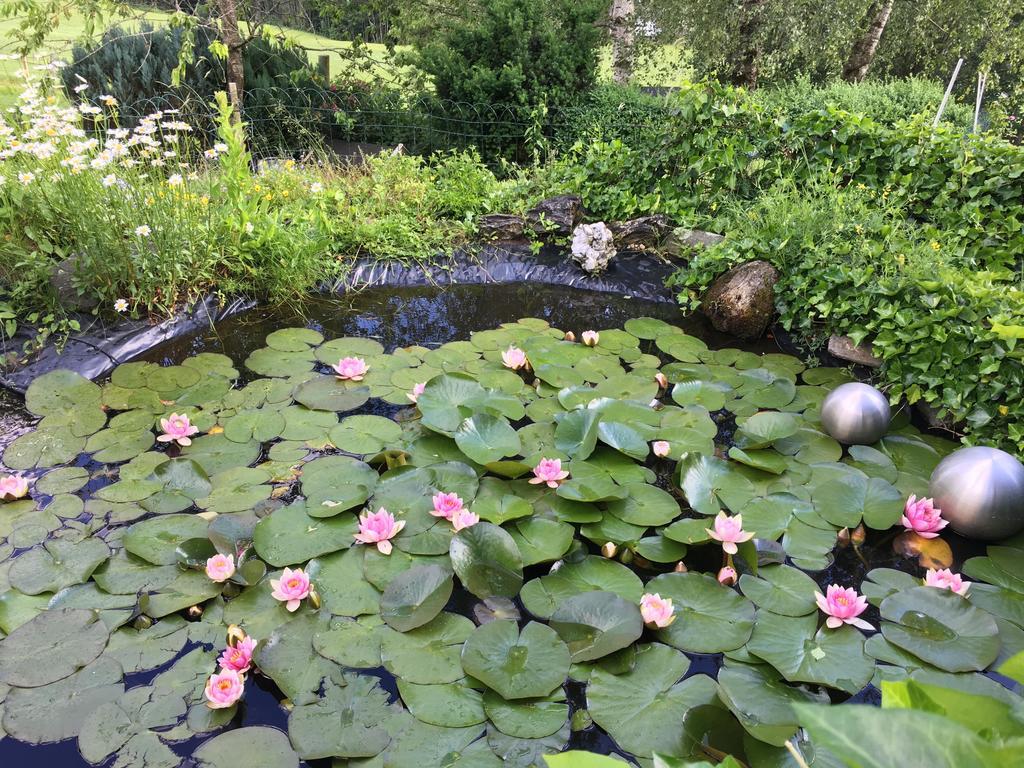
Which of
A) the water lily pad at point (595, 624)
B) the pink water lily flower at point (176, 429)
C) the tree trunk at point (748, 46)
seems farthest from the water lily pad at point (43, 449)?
the tree trunk at point (748, 46)

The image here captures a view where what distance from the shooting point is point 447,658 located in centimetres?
190

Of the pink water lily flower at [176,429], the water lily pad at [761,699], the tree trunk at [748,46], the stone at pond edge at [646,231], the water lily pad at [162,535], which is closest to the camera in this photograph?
the water lily pad at [761,699]

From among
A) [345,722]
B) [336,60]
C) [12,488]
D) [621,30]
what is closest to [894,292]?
[345,722]

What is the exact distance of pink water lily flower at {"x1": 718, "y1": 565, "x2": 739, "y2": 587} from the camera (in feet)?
7.13

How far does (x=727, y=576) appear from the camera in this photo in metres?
2.18

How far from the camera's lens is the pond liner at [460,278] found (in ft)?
11.9

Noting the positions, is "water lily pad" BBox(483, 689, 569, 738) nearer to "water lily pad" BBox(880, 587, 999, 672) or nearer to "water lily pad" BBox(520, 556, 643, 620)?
"water lily pad" BBox(520, 556, 643, 620)

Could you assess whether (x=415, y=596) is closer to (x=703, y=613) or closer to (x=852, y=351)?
(x=703, y=613)

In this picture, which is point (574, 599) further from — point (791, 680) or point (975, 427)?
point (975, 427)

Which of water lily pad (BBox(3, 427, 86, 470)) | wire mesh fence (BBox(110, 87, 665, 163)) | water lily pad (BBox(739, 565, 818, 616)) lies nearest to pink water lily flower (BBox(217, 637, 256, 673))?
water lily pad (BBox(3, 427, 86, 470))

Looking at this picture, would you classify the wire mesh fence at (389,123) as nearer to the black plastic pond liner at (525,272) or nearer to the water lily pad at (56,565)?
the black plastic pond liner at (525,272)

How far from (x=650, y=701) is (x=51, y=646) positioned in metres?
1.72

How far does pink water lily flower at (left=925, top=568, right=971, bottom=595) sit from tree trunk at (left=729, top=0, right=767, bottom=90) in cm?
728

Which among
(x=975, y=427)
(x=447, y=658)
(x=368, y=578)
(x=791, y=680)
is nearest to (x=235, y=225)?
(x=368, y=578)
